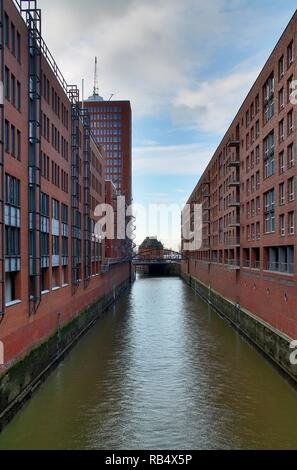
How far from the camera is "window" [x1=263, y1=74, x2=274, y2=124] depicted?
28.6 meters

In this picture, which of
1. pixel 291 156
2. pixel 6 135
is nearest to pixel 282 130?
pixel 291 156

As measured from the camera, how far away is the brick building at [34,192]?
713 inches

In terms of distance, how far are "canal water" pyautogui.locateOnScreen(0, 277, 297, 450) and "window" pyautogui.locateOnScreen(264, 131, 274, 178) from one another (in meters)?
11.1

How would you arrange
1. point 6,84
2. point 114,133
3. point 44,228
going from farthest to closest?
point 114,133
point 44,228
point 6,84

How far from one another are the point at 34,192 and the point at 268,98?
16.5 meters

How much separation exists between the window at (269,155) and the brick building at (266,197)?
0.07 meters

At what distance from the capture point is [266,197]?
30219 millimetres

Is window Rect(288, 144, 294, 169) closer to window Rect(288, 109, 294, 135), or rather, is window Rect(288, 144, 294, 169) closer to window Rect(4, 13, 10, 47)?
window Rect(288, 109, 294, 135)

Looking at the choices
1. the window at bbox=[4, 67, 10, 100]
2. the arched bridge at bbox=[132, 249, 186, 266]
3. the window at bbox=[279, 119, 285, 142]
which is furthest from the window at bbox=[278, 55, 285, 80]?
the arched bridge at bbox=[132, 249, 186, 266]

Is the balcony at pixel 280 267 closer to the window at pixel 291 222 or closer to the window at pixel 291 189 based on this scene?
the window at pixel 291 222

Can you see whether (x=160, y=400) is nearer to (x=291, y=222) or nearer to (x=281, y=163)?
(x=291, y=222)

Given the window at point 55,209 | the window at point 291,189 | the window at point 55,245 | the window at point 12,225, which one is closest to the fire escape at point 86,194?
the window at point 55,209

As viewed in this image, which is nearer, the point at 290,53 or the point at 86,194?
the point at 290,53
